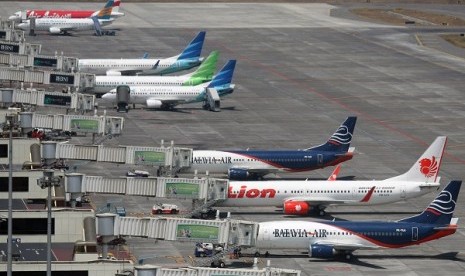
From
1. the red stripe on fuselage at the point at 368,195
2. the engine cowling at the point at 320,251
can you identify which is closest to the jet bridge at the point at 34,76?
the red stripe on fuselage at the point at 368,195

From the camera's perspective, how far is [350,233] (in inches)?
5133

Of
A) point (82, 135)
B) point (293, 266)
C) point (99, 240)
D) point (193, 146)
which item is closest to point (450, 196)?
point (293, 266)

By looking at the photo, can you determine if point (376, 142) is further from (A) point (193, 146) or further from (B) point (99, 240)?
(B) point (99, 240)

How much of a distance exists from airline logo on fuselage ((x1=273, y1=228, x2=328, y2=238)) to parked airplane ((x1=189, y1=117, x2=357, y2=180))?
1115 inches

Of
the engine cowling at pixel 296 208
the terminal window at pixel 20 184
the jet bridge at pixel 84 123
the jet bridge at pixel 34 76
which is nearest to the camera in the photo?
the terminal window at pixel 20 184

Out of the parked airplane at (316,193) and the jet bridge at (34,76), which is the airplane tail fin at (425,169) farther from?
the jet bridge at (34,76)

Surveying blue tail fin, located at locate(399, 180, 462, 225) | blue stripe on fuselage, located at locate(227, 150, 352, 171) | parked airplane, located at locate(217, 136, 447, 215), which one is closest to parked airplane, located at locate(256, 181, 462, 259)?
blue tail fin, located at locate(399, 180, 462, 225)

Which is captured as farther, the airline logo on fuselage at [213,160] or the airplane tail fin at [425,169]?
the airline logo on fuselage at [213,160]

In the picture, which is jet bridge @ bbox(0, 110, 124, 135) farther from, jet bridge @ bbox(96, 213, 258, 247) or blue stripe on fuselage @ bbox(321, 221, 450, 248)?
jet bridge @ bbox(96, 213, 258, 247)

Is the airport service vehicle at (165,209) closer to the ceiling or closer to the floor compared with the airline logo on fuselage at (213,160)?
closer to the floor

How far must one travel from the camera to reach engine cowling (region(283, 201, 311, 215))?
473 feet

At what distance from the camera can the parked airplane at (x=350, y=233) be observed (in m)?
129

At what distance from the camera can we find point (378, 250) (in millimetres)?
134000

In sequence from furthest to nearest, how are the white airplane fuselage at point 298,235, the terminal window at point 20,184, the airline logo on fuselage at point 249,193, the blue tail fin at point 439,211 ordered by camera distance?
the airline logo on fuselage at point 249,193 → the blue tail fin at point 439,211 → the white airplane fuselage at point 298,235 → the terminal window at point 20,184
